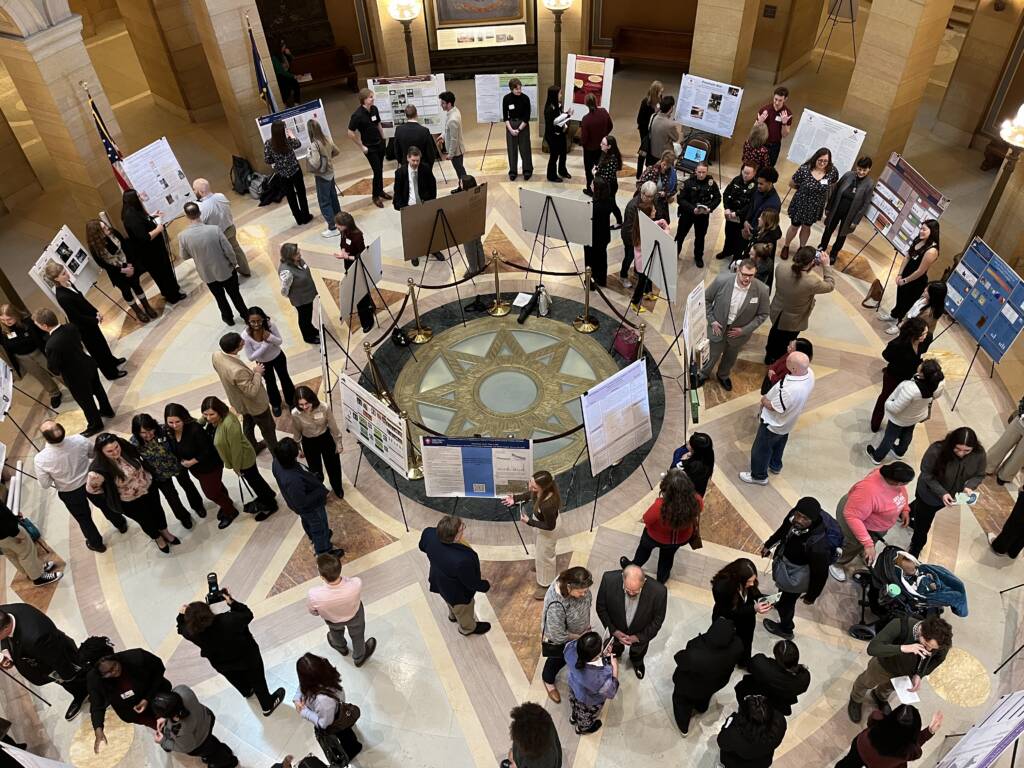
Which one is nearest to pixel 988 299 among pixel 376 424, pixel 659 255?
pixel 659 255

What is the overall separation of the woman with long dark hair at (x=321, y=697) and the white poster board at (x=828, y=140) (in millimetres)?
9510

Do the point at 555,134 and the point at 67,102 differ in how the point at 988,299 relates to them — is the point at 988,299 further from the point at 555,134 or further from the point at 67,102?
the point at 67,102

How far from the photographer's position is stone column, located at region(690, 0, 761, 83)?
12250 mm

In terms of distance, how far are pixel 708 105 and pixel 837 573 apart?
321 inches

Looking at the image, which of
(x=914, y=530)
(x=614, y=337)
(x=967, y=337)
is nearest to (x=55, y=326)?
(x=614, y=337)

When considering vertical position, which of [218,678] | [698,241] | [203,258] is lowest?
[218,678]

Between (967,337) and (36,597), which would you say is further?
(967,337)

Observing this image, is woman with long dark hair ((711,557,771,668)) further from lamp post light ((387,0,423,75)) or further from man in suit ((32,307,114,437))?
lamp post light ((387,0,423,75))

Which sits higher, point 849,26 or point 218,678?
point 849,26

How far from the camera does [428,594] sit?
23.1 feet

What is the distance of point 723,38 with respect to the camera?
41.1 ft

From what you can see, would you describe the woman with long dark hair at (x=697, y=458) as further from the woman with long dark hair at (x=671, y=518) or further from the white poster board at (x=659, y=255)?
the white poster board at (x=659, y=255)

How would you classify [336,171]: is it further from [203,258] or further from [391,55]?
[203,258]

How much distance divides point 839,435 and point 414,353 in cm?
505
